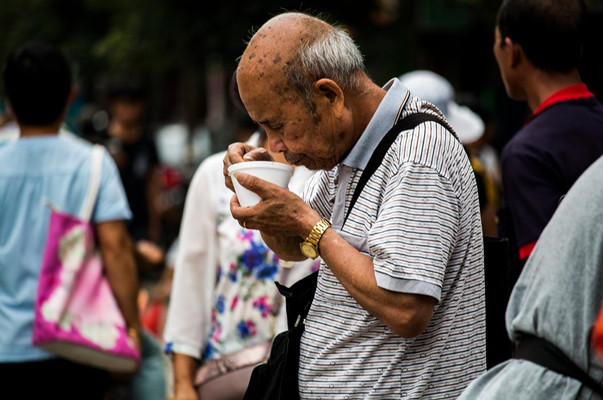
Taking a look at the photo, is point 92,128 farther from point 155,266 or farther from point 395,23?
point 395,23

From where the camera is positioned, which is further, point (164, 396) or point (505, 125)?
point (505, 125)

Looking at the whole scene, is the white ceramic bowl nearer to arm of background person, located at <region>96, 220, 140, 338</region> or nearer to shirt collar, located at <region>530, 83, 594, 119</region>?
shirt collar, located at <region>530, 83, 594, 119</region>

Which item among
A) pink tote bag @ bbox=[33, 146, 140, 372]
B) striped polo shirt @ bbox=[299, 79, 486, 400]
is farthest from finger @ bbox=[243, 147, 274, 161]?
pink tote bag @ bbox=[33, 146, 140, 372]

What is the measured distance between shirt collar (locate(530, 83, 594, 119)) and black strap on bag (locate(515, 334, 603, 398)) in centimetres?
153

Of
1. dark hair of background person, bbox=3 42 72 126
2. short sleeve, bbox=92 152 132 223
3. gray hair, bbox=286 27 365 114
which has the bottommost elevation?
short sleeve, bbox=92 152 132 223

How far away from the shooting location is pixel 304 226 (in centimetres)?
244

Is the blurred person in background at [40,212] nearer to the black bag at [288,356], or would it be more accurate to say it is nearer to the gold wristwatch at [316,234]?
the black bag at [288,356]

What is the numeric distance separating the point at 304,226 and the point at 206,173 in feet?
4.32

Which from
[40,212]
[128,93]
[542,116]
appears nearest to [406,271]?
[542,116]

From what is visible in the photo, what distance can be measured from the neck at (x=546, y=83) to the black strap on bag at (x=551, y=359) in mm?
1588

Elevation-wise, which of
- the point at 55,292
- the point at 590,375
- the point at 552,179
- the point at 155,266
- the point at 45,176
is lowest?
the point at 155,266

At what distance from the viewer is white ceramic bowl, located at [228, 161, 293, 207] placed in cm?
251

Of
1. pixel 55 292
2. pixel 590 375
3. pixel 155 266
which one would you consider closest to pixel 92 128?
pixel 155 266

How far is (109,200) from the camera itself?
13.2ft
